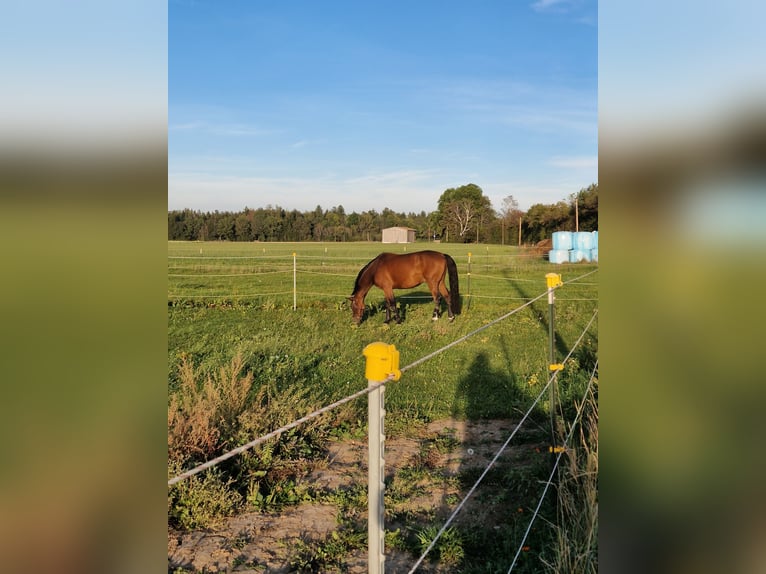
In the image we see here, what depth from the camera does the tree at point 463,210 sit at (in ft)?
119

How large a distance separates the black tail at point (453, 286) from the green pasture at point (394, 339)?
29 cm

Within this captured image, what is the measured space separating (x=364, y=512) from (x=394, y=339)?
5.26m

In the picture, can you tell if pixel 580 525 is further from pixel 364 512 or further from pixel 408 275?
pixel 408 275

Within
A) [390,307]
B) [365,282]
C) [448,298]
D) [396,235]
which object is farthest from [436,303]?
[396,235]

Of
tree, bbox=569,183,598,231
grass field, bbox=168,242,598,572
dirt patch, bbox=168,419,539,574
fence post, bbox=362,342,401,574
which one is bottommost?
dirt patch, bbox=168,419,539,574

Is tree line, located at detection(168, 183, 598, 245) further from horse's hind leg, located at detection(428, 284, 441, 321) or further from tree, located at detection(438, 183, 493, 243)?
horse's hind leg, located at detection(428, 284, 441, 321)

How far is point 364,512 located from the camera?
3.07 m

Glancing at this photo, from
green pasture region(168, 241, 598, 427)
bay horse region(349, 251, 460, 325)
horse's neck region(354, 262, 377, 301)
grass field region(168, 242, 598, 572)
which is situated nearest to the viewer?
grass field region(168, 242, 598, 572)

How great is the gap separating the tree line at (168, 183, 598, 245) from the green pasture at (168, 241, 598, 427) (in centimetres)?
972

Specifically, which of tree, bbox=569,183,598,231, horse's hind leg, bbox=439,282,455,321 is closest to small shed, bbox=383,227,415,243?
tree, bbox=569,183,598,231

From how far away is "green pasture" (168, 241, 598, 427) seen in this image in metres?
5.39

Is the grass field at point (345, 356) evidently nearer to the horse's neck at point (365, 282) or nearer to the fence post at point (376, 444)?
the horse's neck at point (365, 282)

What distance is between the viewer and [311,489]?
11.0 ft
